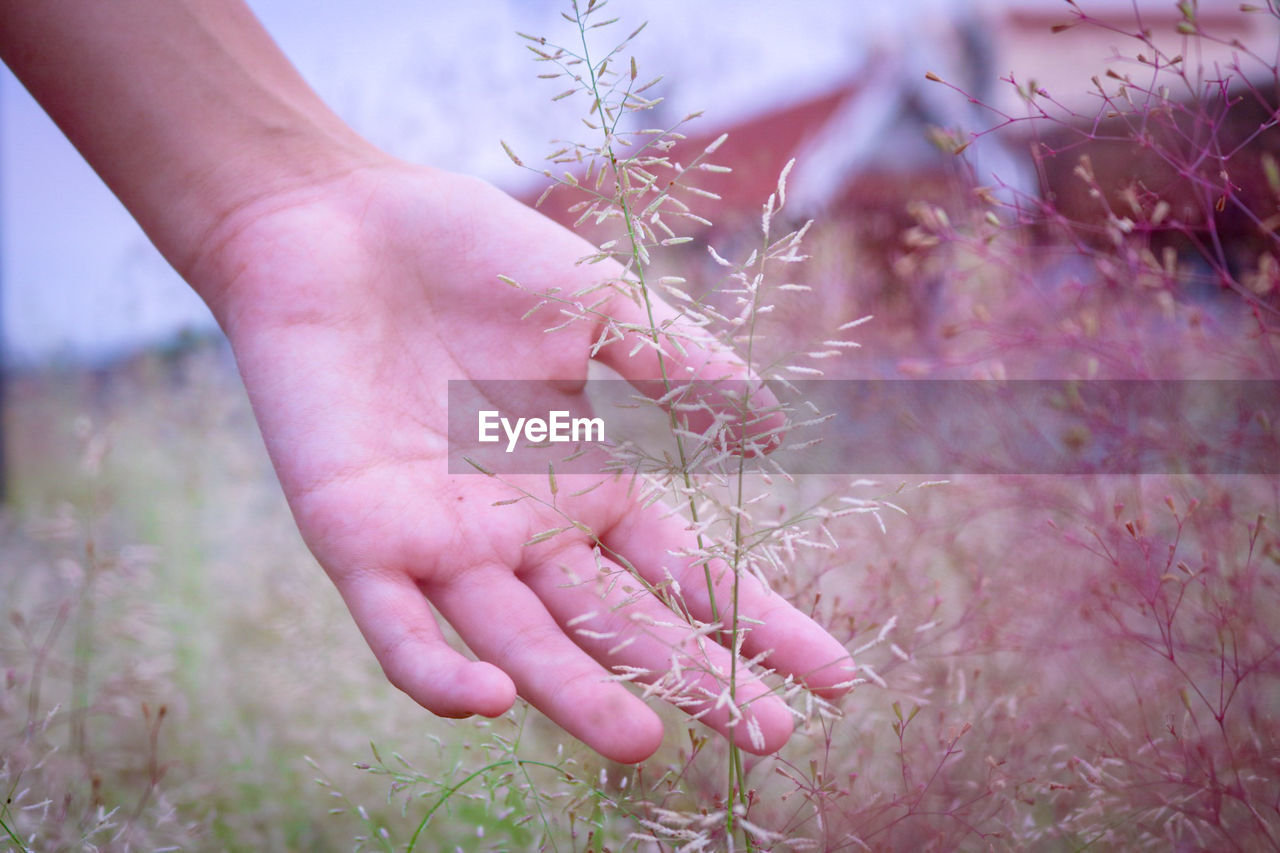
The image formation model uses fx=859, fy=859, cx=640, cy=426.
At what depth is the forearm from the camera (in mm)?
1673

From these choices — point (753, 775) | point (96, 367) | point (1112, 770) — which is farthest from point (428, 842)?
point (96, 367)

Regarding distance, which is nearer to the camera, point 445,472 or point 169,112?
point 445,472

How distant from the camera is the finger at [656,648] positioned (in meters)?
0.96

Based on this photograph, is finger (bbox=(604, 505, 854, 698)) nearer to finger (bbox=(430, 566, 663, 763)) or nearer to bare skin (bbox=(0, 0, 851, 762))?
bare skin (bbox=(0, 0, 851, 762))

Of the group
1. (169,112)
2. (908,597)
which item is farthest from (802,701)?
(169,112)

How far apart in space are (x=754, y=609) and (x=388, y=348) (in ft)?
2.72

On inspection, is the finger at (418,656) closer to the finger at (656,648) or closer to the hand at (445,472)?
the hand at (445,472)

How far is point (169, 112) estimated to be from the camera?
5.59 feet

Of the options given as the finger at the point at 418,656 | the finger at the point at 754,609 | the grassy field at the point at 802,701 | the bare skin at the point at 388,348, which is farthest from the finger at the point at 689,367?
the finger at the point at 418,656

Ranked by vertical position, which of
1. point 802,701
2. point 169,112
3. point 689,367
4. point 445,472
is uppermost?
point 169,112

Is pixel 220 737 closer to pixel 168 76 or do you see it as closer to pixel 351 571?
pixel 351 571

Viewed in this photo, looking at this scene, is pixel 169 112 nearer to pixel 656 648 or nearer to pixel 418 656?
pixel 418 656

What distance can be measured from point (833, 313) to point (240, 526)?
216 cm

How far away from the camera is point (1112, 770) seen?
1260mm
